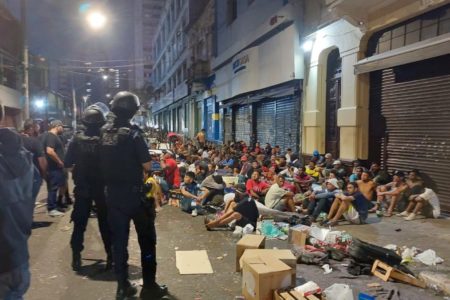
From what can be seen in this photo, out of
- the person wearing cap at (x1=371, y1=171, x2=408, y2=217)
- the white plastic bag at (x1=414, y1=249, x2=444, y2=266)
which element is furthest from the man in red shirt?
the white plastic bag at (x1=414, y1=249, x2=444, y2=266)

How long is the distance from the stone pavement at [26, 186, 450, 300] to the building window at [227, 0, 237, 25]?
17.0 metres

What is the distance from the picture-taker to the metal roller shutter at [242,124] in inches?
789

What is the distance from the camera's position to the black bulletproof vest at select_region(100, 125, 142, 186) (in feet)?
13.3

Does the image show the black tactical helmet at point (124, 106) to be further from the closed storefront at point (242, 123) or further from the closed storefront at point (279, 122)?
the closed storefront at point (242, 123)

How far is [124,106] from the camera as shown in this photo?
4215 millimetres

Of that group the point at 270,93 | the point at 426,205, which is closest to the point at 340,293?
the point at 426,205

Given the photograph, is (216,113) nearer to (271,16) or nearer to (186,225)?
(271,16)


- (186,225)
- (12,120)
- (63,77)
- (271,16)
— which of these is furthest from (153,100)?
(186,225)

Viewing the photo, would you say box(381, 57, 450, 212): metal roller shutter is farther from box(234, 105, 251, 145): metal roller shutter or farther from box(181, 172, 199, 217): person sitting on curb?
box(234, 105, 251, 145): metal roller shutter

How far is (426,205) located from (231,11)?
18046 mm

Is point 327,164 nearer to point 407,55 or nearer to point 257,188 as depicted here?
point 257,188

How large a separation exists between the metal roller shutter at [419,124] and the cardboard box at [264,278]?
5876mm

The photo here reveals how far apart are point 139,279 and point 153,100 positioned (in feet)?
222

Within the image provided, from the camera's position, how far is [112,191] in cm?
411
